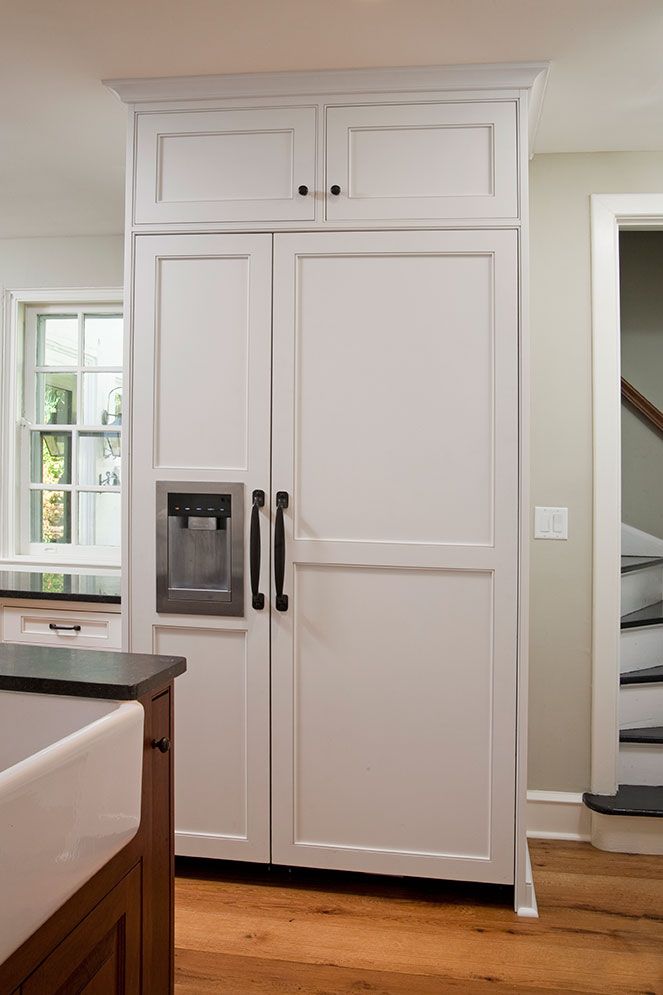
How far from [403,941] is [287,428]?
1.51 meters

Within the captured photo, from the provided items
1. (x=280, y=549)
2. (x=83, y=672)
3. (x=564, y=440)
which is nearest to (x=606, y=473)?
(x=564, y=440)

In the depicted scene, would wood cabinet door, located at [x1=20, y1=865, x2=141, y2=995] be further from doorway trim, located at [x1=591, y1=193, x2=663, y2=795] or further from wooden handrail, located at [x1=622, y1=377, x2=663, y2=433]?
wooden handrail, located at [x1=622, y1=377, x2=663, y2=433]

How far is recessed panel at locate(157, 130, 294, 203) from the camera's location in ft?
7.54

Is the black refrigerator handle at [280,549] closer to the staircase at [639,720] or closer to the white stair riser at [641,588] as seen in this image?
the staircase at [639,720]

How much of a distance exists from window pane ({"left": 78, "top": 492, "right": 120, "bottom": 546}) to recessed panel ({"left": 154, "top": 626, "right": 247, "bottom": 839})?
1.36 meters

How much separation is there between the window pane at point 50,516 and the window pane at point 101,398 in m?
0.40

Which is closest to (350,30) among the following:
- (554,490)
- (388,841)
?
(554,490)

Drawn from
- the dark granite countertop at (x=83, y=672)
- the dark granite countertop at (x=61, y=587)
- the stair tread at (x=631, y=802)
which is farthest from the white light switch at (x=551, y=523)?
the dark granite countertop at (x=83, y=672)

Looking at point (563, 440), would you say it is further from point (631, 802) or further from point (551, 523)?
point (631, 802)

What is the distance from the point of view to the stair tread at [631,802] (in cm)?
259

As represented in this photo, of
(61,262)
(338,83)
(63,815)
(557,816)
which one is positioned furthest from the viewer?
(61,262)

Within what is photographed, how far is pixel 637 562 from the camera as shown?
348 centimetres

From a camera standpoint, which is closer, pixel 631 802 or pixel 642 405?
pixel 631 802

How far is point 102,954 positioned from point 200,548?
1.38 meters
